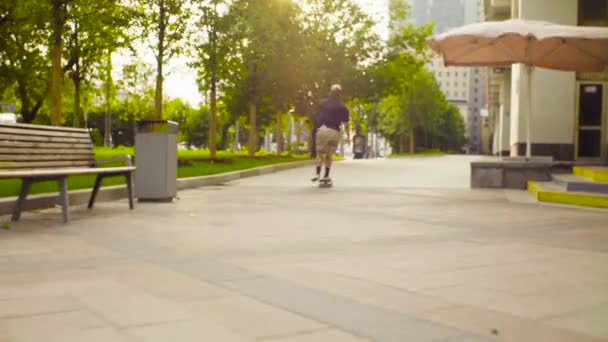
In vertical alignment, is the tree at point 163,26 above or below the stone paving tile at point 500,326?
above

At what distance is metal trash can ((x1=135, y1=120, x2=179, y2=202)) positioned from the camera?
36.7ft

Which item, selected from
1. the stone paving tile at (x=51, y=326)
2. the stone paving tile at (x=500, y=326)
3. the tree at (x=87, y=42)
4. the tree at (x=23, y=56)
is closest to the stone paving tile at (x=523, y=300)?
the stone paving tile at (x=500, y=326)

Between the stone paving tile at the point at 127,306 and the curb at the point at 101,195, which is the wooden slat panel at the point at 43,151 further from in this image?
the stone paving tile at the point at 127,306

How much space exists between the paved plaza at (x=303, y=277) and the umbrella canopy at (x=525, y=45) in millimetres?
5673

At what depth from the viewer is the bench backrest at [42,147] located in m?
7.78

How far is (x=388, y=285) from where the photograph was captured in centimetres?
473

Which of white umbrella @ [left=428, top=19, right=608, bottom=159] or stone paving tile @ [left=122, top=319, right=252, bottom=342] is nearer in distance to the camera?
stone paving tile @ [left=122, top=319, right=252, bottom=342]

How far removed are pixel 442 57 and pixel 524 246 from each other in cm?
1026

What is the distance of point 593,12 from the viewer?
19.4m

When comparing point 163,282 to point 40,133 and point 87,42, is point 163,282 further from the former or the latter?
point 87,42

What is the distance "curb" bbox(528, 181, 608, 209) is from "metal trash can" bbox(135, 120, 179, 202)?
6.08 meters

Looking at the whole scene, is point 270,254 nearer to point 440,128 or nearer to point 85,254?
point 85,254

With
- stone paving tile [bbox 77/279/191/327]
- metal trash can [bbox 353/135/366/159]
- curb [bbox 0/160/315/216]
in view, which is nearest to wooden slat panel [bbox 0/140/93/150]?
curb [bbox 0/160/315/216]

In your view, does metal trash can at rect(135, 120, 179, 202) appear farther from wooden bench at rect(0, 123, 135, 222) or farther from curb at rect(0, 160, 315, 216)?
wooden bench at rect(0, 123, 135, 222)
